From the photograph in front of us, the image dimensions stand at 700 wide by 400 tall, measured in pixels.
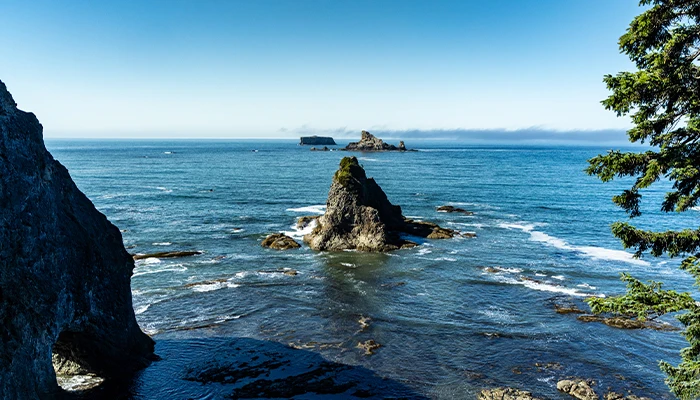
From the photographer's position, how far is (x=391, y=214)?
61719 mm

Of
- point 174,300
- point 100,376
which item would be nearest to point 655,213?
point 174,300

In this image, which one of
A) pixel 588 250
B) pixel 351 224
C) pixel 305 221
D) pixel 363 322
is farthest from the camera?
pixel 305 221

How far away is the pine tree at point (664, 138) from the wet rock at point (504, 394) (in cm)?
1086

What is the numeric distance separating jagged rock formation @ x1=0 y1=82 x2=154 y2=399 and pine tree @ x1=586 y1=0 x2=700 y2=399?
21142 mm

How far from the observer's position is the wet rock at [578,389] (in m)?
23.0

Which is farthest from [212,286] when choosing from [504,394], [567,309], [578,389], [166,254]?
[567,309]

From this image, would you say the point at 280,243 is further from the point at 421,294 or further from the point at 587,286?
the point at 587,286

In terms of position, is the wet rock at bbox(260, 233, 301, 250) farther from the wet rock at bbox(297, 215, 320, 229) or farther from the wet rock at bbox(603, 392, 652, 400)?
the wet rock at bbox(603, 392, 652, 400)

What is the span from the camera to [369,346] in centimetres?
2900

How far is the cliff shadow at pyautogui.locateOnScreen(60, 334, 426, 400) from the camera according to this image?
2303cm

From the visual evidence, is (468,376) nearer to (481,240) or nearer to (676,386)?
(676,386)

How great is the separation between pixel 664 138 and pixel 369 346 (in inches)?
871

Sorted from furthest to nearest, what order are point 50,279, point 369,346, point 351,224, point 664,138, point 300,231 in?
point 300,231
point 351,224
point 369,346
point 50,279
point 664,138

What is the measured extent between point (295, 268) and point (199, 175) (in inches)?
3765
